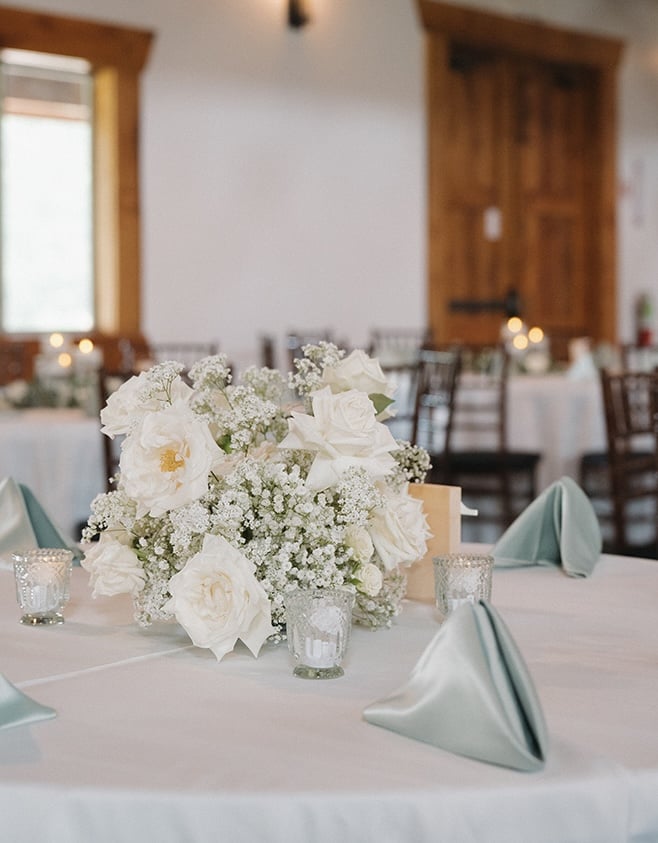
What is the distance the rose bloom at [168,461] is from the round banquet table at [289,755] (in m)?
0.18

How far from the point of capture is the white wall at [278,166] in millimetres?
8250

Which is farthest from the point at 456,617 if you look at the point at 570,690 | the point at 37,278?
the point at 37,278

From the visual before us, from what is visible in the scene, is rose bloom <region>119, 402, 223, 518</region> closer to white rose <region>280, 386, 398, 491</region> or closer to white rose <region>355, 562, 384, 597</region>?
white rose <region>280, 386, 398, 491</region>

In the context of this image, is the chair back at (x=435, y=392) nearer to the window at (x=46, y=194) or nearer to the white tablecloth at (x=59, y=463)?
the white tablecloth at (x=59, y=463)

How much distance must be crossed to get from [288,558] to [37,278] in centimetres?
673

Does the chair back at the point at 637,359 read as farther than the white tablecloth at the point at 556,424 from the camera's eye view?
Yes

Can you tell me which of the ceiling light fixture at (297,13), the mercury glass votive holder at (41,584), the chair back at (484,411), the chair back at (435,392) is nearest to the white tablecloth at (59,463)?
the chair back at (435,392)

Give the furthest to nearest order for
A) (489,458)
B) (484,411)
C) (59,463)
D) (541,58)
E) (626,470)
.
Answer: (541,58), (484,411), (489,458), (626,470), (59,463)

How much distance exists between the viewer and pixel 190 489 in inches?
54.9

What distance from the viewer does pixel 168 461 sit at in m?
1.42

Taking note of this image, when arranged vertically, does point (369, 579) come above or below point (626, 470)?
above

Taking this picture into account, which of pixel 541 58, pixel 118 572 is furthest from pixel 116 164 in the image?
pixel 118 572

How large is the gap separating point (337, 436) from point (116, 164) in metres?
6.82

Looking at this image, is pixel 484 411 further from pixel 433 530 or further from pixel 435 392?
pixel 433 530
